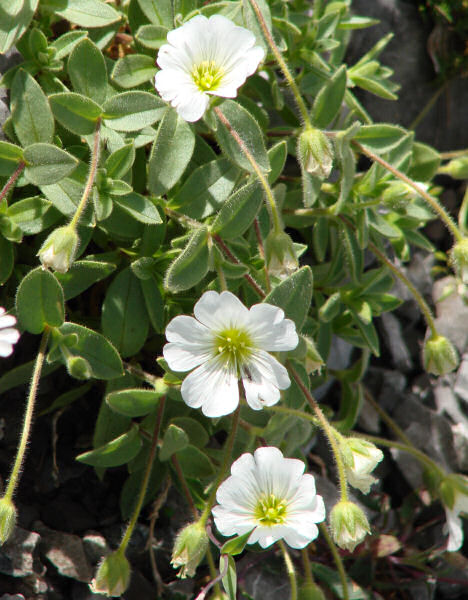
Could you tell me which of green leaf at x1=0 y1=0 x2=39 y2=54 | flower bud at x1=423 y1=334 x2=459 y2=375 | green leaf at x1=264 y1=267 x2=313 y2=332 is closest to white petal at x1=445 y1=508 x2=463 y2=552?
flower bud at x1=423 y1=334 x2=459 y2=375

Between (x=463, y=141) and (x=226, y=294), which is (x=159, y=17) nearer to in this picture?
(x=226, y=294)

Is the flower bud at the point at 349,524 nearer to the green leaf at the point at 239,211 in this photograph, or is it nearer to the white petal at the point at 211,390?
the white petal at the point at 211,390

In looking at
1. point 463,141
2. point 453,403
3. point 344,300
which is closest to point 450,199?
point 463,141

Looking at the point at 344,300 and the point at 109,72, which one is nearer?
the point at 109,72

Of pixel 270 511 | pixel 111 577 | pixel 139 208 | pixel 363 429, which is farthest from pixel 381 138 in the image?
pixel 111 577

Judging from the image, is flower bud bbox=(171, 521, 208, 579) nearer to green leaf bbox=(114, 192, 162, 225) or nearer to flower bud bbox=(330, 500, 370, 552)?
flower bud bbox=(330, 500, 370, 552)

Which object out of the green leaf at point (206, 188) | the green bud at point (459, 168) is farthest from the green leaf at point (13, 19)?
the green bud at point (459, 168)

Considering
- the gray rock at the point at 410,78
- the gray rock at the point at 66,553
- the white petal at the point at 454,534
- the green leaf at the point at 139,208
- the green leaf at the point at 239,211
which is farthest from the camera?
the gray rock at the point at 410,78
